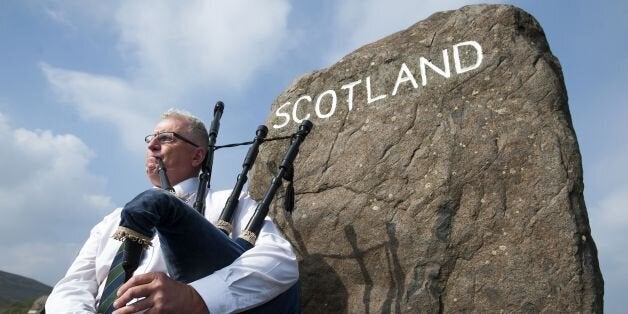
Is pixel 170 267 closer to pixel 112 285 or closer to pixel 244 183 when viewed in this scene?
pixel 112 285

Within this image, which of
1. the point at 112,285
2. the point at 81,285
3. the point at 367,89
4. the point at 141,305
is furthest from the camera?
the point at 367,89

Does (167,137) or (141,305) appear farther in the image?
(167,137)

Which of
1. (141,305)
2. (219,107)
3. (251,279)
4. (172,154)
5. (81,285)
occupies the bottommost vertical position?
(141,305)

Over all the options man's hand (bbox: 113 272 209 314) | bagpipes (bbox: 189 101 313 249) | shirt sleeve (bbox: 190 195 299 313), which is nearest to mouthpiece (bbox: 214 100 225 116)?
bagpipes (bbox: 189 101 313 249)

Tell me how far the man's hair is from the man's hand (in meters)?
1.37

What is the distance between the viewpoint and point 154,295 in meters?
1.85

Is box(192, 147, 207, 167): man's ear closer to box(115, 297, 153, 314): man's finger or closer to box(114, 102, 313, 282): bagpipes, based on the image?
box(114, 102, 313, 282): bagpipes

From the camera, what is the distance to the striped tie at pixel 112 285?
95.3 inches

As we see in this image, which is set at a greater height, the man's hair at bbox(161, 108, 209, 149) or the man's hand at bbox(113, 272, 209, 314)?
the man's hair at bbox(161, 108, 209, 149)

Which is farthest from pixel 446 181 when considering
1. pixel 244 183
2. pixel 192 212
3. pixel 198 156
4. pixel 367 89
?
pixel 192 212

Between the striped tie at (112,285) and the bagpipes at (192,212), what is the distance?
0.89 ft

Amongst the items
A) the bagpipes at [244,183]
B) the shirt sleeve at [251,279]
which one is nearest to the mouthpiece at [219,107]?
the bagpipes at [244,183]

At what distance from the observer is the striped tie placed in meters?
2.42

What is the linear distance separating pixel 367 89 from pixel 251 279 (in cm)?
205
